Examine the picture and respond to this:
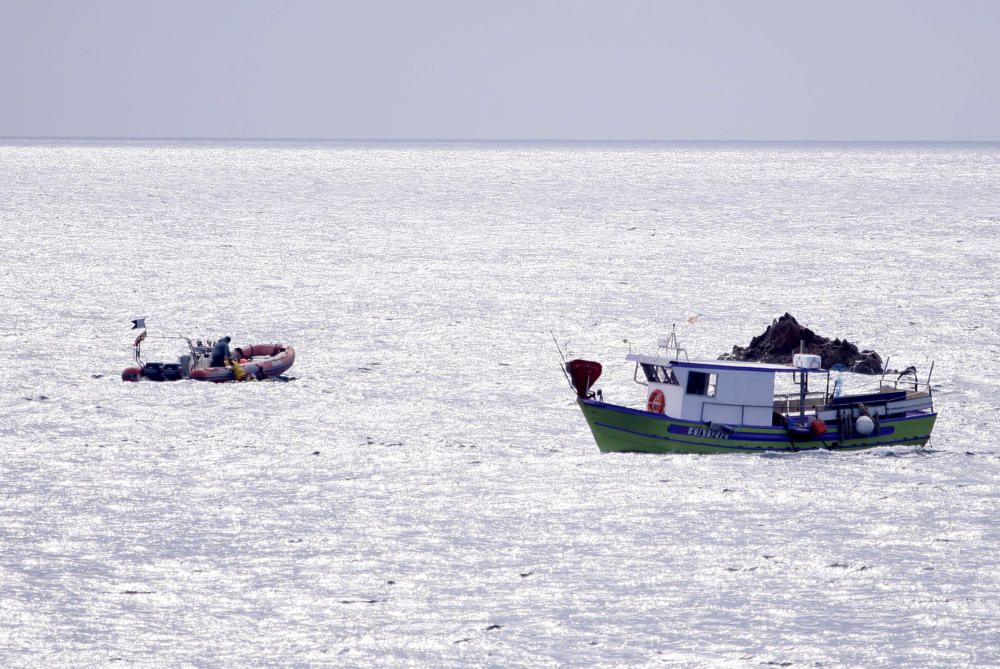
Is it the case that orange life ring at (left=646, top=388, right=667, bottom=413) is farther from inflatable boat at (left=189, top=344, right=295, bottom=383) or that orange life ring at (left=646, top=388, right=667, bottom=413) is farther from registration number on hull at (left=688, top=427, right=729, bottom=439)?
inflatable boat at (left=189, top=344, right=295, bottom=383)

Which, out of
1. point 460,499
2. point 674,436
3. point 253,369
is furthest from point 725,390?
point 253,369

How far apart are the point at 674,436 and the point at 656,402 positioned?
159cm

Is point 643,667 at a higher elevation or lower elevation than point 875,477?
lower

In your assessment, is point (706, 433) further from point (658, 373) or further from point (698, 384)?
point (658, 373)

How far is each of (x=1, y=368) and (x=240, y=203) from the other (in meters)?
124

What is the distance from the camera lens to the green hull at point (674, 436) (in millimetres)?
38656

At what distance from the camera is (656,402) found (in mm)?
40094

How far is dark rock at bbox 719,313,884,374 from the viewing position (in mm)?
51594

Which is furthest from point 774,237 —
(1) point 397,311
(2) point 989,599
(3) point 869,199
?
(2) point 989,599

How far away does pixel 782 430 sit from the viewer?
128 feet

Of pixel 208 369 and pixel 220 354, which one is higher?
pixel 220 354

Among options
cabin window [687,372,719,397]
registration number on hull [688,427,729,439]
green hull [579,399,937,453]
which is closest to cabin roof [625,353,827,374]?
cabin window [687,372,719,397]

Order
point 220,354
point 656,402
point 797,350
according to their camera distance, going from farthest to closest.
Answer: point 797,350 → point 220,354 → point 656,402

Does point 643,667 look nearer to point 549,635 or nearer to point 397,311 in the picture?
point 549,635
